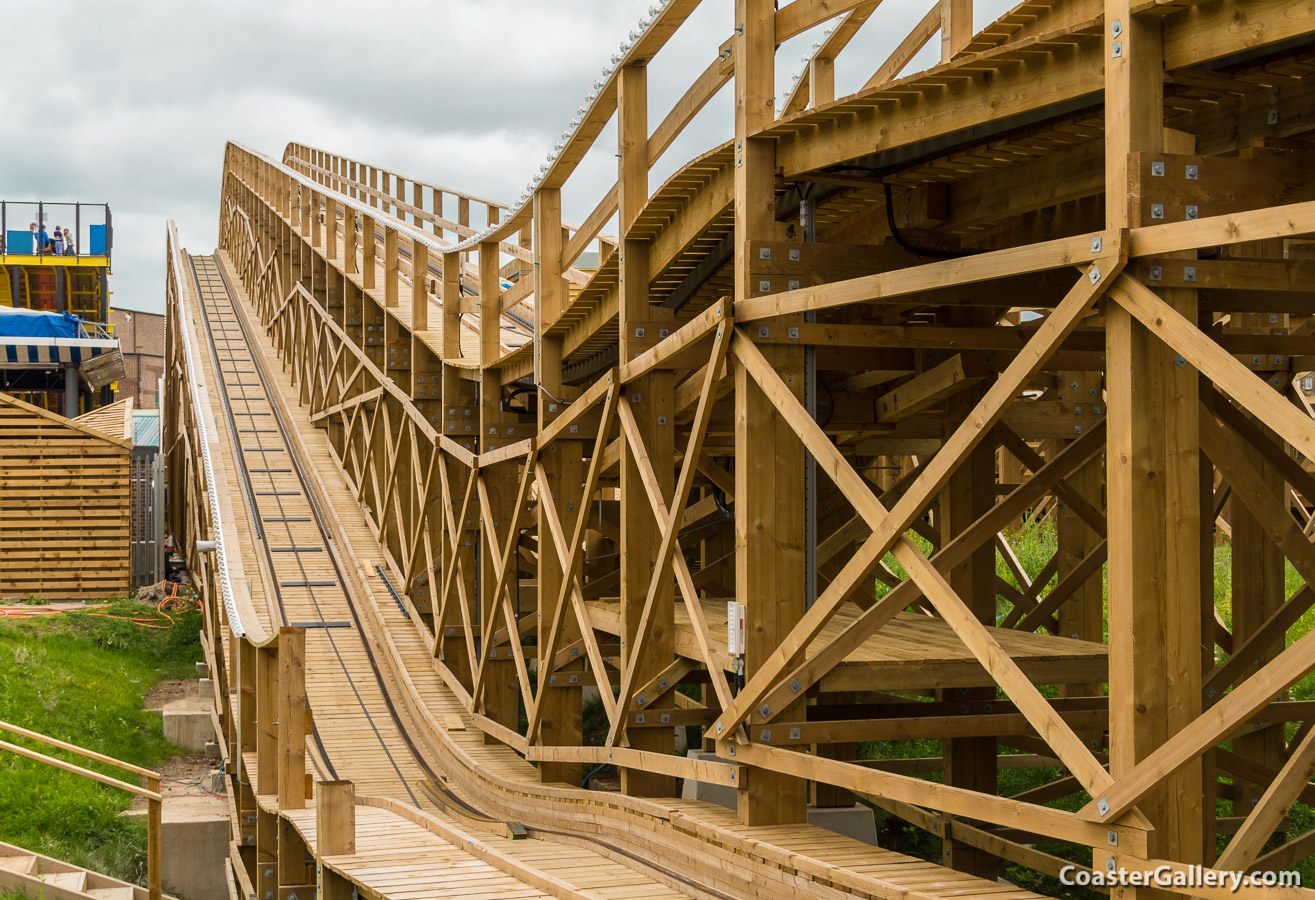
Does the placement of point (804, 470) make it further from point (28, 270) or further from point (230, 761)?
point (28, 270)

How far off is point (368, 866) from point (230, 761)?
535cm

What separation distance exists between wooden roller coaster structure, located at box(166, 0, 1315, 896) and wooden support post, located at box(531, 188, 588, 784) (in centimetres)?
2

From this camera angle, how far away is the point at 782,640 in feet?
19.7

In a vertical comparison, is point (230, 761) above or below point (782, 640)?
below

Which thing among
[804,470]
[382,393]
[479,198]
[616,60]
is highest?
[479,198]

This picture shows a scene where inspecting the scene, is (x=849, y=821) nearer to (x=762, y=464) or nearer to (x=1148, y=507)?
(x=762, y=464)

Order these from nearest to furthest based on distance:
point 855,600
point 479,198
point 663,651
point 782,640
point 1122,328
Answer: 1. point 1122,328
2. point 782,640
3. point 663,651
4. point 855,600
5. point 479,198

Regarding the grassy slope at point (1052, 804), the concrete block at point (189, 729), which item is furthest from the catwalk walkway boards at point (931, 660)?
the concrete block at point (189, 729)

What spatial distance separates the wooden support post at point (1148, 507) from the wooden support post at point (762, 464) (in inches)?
81.9

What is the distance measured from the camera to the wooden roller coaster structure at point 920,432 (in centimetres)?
405

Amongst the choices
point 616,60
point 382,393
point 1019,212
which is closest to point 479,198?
point 382,393

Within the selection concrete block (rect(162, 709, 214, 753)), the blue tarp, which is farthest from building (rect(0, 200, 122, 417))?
concrete block (rect(162, 709, 214, 753))

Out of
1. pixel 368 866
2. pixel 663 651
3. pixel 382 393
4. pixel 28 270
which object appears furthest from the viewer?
pixel 28 270

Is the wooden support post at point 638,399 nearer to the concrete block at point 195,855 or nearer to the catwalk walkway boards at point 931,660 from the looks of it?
the catwalk walkway boards at point 931,660
